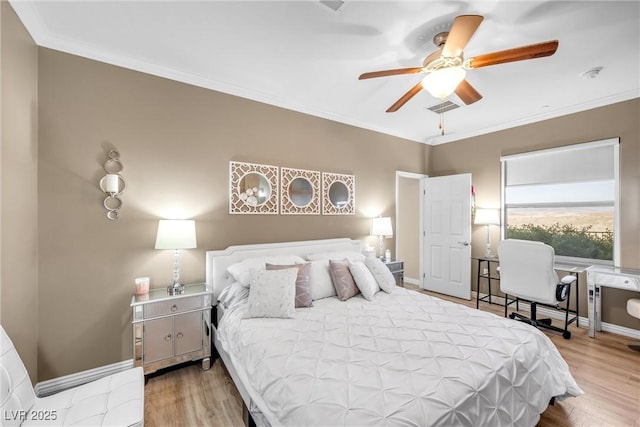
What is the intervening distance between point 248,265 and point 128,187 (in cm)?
130

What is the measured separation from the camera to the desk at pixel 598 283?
2.91 m

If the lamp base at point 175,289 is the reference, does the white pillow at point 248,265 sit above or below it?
above

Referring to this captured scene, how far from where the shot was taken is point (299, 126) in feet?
11.4

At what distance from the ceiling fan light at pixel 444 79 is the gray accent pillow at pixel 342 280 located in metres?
1.74

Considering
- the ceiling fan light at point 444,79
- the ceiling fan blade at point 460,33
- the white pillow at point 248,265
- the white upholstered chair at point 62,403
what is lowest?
the white upholstered chair at point 62,403

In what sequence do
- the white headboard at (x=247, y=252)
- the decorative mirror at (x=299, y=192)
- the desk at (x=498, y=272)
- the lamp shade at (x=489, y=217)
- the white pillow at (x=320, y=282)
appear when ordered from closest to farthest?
1. the white pillow at (x=320, y=282)
2. the white headboard at (x=247, y=252)
3. the desk at (x=498, y=272)
4. the decorative mirror at (x=299, y=192)
5. the lamp shade at (x=489, y=217)

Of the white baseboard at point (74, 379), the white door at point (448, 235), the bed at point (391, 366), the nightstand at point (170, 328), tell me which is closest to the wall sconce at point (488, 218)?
the white door at point (448, 235)

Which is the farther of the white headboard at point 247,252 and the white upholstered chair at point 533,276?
the white upholstered chair at point 533,276

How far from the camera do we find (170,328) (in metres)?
2.31

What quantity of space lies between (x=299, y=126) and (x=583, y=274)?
416cm

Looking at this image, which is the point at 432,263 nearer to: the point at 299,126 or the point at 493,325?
the point at 493,325

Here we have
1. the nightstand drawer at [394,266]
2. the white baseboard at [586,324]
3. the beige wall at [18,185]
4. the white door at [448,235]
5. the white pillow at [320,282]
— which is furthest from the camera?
the white door at [448,235]

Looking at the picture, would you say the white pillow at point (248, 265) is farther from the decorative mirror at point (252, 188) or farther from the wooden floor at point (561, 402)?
the wooden floor at point (561, 402)

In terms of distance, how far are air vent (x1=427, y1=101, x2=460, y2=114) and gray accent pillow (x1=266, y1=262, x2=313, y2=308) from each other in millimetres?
2693
